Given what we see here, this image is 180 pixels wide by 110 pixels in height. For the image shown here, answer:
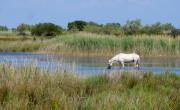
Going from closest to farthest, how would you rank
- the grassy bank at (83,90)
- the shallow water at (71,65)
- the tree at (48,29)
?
the grassy bank at (83,90) < the shallow water at (71,65) < the tree at (48,29)

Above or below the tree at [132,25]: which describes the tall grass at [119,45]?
below

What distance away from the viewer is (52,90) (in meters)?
9.49

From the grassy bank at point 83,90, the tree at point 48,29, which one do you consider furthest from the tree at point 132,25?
the grassy bank at point 83,90

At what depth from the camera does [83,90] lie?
35.6ft

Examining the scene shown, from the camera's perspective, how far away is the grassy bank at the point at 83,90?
8.39m

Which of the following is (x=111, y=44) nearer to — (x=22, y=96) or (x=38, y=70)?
(x=38, y=70)

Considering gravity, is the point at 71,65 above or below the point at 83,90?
above

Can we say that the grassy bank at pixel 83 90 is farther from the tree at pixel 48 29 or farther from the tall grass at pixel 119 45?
the tree at pixel 48 29

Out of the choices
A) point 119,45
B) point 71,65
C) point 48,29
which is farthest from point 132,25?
point 71,65

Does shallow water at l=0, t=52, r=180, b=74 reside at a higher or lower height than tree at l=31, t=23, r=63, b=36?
lower

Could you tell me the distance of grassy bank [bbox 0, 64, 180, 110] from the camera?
8391mm

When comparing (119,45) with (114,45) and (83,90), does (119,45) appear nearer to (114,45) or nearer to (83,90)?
(114,45)

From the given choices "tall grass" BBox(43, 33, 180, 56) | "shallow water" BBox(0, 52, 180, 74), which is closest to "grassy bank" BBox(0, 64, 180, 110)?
"shallow water" BBox(0, 52, 180, 74)

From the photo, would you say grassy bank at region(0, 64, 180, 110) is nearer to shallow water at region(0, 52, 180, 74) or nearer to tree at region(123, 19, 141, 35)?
shallow water at region(0, 52, 180, 74)
